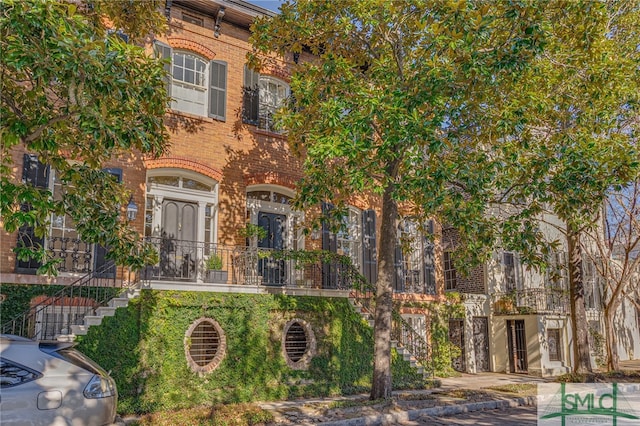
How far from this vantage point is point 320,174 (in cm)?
1118

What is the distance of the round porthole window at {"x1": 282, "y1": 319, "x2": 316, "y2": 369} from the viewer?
12768 millimetres

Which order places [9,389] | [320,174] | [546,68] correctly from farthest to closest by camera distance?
[546,68], [320,174], [9,389]

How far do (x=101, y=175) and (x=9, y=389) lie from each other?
4371 mm

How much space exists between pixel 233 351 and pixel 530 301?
12748mm

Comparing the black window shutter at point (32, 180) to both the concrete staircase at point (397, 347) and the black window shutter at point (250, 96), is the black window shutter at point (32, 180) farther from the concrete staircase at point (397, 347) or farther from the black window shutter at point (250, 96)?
the concrete staircase at point (397, 347)

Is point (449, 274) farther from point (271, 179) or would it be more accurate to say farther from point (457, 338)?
point (271, 179)

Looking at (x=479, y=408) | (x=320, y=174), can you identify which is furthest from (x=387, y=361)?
(x=320, y=174)

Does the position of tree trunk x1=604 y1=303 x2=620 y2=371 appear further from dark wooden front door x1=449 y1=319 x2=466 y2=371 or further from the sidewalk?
the sidewalk

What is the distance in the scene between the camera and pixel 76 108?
7.24 meters

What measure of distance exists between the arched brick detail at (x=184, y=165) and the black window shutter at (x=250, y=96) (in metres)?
1.94

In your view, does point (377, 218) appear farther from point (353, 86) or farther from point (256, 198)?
point (353, 86)

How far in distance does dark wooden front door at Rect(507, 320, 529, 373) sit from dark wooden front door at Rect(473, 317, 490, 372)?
80 centimetres

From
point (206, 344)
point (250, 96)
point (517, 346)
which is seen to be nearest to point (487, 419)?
point (206, 344)

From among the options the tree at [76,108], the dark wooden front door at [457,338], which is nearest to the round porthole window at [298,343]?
the tree at [76,108]
